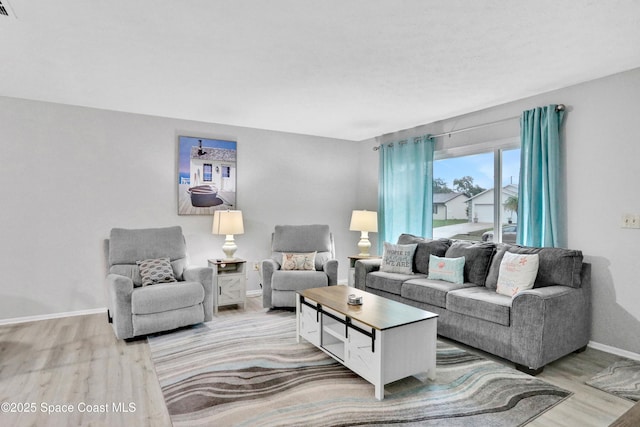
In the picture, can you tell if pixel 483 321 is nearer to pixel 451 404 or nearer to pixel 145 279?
pixel 451 404

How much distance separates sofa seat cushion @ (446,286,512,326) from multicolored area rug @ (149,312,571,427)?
1.13 ft

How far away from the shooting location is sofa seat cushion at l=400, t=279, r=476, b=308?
3320mm

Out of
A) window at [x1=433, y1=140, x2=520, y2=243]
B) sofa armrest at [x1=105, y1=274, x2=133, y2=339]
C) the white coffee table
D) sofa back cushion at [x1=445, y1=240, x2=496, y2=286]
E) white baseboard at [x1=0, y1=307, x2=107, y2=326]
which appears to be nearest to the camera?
the white coffee table

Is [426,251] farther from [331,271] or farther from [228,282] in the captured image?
[228,282]

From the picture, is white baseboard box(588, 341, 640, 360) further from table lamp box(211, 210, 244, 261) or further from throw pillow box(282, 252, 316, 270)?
table lamp box(211, 210, 244, 261)

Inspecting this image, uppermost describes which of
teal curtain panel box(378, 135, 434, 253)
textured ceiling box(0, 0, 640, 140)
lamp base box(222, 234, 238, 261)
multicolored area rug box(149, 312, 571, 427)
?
textured ceiling box(0, 0, 640, 140)

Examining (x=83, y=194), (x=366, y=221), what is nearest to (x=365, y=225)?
(x=366, y=221)

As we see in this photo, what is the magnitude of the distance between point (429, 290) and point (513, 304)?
805mm

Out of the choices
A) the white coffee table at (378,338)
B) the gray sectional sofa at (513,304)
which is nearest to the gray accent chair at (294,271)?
the gray sectional sofa at (513,304)

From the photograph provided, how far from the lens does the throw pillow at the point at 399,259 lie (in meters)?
4.12

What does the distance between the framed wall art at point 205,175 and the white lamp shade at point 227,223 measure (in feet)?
1.23

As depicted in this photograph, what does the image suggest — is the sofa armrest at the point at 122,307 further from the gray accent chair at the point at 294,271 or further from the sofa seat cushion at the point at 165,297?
the gray accent chair at the point at 294,271

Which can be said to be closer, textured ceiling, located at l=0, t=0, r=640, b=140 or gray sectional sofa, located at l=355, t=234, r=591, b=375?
textured ceiling, located at l=0, t=0, r=640, b=140

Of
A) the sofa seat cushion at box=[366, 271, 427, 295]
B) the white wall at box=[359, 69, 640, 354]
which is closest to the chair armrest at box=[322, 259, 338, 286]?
the sofa seat cushion at box=[366, 271, 427, 295]
